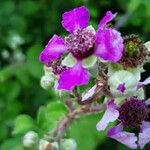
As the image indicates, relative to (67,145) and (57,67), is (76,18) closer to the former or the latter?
(57,67)

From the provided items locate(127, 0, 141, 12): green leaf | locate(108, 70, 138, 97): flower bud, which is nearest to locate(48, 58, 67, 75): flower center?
locate(108, 70, 138, 97): flower bud

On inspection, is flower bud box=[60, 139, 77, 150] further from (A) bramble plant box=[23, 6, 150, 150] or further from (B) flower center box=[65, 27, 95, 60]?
(B) flower center box=[65, 27, 95, 60]

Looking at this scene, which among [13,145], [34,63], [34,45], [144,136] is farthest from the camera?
[34,45]

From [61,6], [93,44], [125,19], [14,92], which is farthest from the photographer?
[61,6]

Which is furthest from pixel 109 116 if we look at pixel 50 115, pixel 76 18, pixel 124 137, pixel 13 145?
pixel 13 145

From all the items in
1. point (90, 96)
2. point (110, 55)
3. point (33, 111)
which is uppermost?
point (110, 55)

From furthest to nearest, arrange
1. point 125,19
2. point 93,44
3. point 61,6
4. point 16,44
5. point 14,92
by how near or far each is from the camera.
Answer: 1. point 16,44
2. point 61,6
3. point 14,92
4. point 125,19
5. point 93,44

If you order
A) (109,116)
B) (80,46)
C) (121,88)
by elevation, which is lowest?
(109,116)

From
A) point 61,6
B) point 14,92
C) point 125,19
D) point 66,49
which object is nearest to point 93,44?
point 66,49

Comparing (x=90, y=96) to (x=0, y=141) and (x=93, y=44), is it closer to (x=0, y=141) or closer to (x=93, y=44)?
(x=93, y=44)
